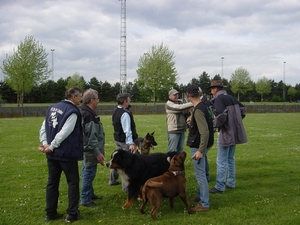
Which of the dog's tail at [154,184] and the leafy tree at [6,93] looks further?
the leafy tree at [6,93]

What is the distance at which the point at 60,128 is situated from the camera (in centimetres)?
530

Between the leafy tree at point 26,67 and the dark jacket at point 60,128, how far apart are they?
40.2m

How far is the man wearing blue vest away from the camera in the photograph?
17.3ft

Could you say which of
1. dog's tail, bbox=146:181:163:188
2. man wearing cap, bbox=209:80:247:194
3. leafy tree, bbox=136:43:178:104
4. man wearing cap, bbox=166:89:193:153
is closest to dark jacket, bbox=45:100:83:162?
dog's tail, bbox=146:181:163:188

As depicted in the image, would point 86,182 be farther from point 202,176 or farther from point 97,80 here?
point 97,80

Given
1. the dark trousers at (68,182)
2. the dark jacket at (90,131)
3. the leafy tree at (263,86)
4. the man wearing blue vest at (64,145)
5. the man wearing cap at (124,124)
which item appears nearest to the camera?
the man wearing blue vest at (64,145)

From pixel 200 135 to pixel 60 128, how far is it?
8.43 feet

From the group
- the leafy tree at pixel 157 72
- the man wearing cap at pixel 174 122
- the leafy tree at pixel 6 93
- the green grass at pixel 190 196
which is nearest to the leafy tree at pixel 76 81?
the leafy tree at pixel 6 93

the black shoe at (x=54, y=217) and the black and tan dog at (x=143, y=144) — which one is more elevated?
the black and tan dog at (x=143, y=144)

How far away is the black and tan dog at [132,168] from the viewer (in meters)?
6.11

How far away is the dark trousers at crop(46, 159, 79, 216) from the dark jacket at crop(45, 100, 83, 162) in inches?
6.6

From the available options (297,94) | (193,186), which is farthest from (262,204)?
(297,94)

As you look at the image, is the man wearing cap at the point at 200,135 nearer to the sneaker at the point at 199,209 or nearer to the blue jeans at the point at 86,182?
the sneaker at the point at 199,209

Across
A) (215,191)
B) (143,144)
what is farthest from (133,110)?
(215,191)
